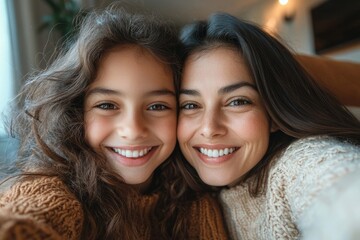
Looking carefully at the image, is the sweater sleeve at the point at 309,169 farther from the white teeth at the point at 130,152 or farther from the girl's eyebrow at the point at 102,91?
the girl's eyebrow at the point at 102,91

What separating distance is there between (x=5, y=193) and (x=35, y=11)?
6.19ft

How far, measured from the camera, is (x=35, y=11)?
2.21 m

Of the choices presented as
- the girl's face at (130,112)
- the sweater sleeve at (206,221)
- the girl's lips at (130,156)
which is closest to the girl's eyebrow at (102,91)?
the girl's face at (130,112)

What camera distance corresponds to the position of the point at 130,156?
2.76 feet

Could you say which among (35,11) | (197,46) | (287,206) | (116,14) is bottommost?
(287,206)

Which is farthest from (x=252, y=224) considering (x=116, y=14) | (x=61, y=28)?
(x=61, y=28)

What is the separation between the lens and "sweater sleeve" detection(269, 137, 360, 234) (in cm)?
47

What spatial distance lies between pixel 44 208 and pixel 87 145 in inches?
11.8

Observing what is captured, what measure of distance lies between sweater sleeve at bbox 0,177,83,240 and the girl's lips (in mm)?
169

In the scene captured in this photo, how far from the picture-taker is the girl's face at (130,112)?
0.81 m

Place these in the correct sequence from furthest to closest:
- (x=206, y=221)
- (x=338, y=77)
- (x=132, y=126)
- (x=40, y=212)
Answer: (x=338, y=77) < (x=206, y=221) < (x=132, y=126) < (x=40, y=212)

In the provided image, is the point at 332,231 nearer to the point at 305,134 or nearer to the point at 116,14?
the point at 305,134

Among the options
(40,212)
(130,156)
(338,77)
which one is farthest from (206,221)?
(338,77)

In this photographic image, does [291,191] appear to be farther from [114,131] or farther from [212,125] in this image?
[114,131]
